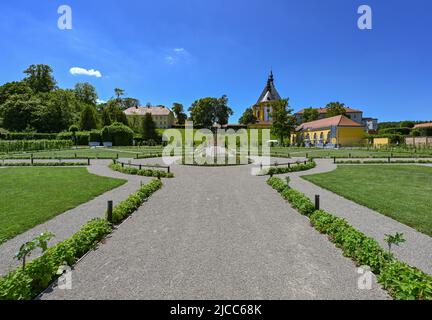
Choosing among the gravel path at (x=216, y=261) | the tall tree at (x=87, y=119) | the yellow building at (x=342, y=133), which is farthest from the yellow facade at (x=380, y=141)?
the tall tree at (x=87, y=119)

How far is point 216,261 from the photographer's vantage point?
17.0 ft

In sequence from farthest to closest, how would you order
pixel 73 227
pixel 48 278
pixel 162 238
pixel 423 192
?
pixel 423 192 → pixel 73 227 → pixel 162 238 → pixel 48 278

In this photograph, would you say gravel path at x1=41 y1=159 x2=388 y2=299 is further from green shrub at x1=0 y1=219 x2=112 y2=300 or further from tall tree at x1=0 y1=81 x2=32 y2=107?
tall tree at x1=0 y1=81 x2=32 y2=107

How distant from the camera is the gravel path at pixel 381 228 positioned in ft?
17.7

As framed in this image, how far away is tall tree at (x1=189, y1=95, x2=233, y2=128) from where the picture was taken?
92562mm

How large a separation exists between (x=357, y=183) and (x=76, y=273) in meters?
14.3

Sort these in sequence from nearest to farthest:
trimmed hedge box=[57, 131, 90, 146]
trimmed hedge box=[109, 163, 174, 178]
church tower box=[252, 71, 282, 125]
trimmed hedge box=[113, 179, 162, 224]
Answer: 1. trimmed hedge box=[113, 179, 162, 224]
2. trimmed hedge box=[109, 163, 174, 178]
3. trimmed hedge box=[57, 131, 90, 146]
4. church tower box=[252, 71, 282, 125]

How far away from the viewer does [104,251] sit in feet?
18.8

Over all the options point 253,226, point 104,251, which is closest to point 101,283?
point 104,251

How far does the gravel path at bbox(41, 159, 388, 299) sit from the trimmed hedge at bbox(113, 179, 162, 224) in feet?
1.15

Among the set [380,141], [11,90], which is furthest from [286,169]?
[11,90]

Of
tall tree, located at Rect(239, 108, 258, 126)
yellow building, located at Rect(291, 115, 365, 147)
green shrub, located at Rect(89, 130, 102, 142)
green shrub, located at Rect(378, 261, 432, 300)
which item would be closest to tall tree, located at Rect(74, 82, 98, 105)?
green shrub, located at Rect(89, 130, 102, 142)

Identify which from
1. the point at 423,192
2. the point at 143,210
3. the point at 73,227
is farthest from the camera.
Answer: the point at 423,192
